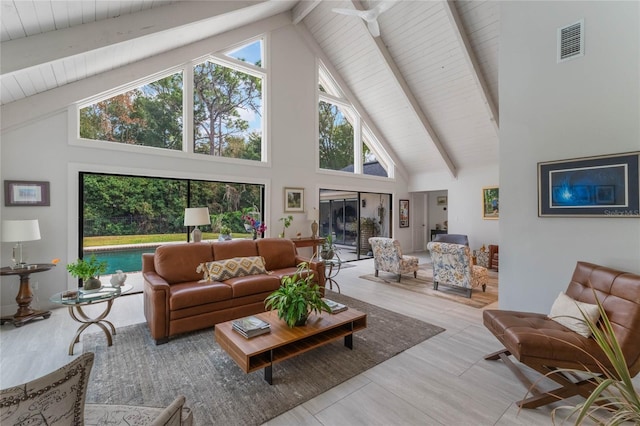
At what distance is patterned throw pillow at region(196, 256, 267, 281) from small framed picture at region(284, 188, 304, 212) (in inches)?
95.3

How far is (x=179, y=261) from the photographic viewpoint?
3.66m

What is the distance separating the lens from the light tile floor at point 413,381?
77.1 inches

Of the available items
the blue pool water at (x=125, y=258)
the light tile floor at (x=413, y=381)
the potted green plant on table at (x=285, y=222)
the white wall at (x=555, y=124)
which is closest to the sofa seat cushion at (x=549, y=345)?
the light tile floor at (x=413, y=381)

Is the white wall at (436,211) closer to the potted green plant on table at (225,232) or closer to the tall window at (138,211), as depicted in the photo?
the tall window at (138,211)

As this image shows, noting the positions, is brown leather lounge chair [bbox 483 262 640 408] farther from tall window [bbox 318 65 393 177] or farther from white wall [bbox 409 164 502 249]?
tall window [bbox 318 65 393 177]

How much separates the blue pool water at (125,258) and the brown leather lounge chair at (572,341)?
5382mm

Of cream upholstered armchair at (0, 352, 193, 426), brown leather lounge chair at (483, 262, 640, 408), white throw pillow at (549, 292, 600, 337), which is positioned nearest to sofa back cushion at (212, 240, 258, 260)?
cream upholstered armchair at (0, 352, 193, 426)

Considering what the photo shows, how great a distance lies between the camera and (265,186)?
20.0 feet

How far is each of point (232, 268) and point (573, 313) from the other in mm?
3712

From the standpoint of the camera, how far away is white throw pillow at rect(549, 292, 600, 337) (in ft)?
7.29

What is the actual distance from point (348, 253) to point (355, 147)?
3228mm

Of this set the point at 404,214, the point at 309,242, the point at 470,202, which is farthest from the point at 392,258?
the point at 404,214

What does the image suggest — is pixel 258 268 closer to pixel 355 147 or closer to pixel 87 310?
pixel 87 310

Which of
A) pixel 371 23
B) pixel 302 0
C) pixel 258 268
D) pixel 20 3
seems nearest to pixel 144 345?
pixel 258 268
